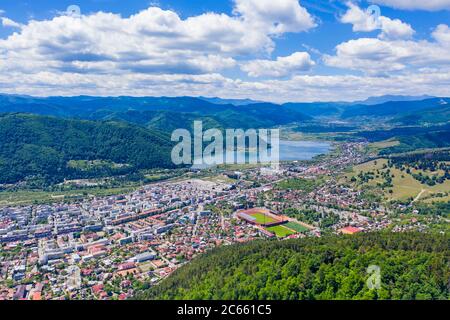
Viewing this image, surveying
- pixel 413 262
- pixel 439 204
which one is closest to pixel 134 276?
pixel 413 262

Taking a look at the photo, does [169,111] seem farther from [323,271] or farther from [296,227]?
[323,271]

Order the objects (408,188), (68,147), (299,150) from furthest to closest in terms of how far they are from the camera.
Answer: (299,150) → (68,147) → (408,188)

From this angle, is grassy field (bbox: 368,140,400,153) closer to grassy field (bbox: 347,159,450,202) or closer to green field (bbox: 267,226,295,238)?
grassy field (bbox: 347,159,450,202)

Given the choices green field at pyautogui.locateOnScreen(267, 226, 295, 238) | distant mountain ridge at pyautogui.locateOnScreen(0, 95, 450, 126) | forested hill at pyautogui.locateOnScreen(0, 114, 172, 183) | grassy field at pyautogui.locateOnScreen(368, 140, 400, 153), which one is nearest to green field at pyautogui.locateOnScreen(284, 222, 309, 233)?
green field at pyautogui.locateOnScreen(267, 226, 295, 238)

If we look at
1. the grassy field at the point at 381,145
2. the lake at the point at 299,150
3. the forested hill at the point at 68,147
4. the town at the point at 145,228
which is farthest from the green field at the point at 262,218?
the grassy field at the point at 381,145

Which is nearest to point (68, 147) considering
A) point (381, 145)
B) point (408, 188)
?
point (408, 188)

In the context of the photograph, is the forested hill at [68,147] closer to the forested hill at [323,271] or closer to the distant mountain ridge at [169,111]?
the forested hill at [323,271]

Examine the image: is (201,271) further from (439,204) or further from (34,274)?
(439,204)
